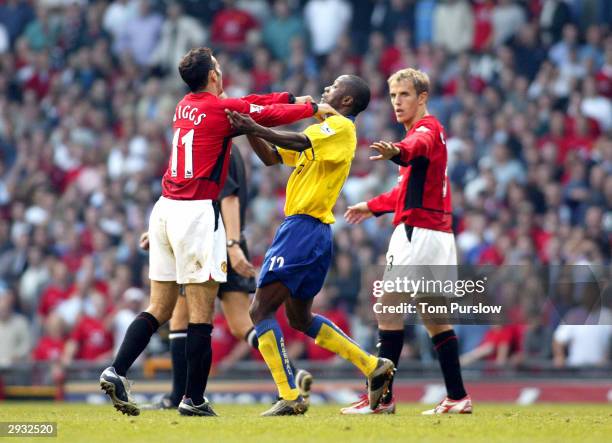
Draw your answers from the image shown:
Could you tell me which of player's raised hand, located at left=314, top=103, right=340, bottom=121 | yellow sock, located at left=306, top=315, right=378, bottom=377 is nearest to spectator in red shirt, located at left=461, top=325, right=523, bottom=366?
yellow sock, located at left=306, top=315, right=378, bottom=377

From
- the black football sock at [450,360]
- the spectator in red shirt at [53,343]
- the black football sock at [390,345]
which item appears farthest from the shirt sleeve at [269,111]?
the spectator in red shirt at [53,343]

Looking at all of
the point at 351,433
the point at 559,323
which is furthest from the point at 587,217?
the point at 351,433

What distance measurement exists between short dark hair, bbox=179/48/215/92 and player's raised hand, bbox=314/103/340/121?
851 mm

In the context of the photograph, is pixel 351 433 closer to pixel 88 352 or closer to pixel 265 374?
pixel 265 374

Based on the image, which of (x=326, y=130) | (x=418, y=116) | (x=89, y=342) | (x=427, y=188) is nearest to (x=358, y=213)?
(x=427, y=188)

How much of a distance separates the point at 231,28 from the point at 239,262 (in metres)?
11.0

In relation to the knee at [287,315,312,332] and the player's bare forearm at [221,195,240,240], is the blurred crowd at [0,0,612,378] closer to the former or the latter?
the player's bare forearm at [221,195,240,240]

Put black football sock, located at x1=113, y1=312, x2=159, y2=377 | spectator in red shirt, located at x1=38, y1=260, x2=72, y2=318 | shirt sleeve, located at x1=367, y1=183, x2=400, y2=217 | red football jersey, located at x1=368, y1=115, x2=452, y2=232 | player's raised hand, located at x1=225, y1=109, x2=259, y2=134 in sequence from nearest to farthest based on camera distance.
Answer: player's raised hand, located at x1=225, y1=109, x2=259, y2=134
black football sock, located at x1=113, y1=312, x2=159, y2=377
red football jersey, located at x1=368, y1=115, x2=452, y2=232
shirt sleeve, located at x1=367, y1=183, x2=400, y2=217
spectator in red shirt, located at x1=38, y1=260, x2=72, y2=318

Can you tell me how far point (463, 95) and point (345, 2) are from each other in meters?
3.38

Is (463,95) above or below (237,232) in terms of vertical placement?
above

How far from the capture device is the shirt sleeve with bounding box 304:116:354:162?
30.1 feet

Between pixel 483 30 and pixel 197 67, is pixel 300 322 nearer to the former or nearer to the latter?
pixel 197 67

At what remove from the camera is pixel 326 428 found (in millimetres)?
8211

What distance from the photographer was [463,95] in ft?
60.1
